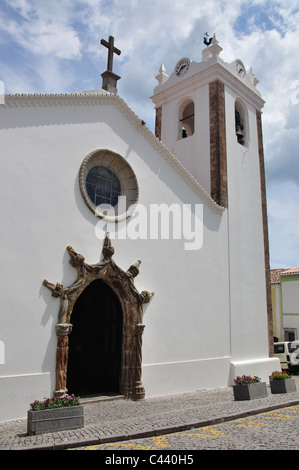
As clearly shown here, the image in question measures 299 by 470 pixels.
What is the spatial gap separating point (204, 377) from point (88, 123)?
873 centimetres

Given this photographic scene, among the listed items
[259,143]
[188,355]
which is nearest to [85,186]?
[188,355]

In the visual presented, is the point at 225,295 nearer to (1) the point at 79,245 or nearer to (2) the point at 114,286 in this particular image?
(2) the point at 114,286

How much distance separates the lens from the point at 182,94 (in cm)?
1816

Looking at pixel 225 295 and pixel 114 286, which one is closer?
pixel 114 286

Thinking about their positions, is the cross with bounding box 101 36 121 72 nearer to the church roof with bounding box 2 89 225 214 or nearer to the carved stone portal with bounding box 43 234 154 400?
the church roof with bounding box 2 89 225 214

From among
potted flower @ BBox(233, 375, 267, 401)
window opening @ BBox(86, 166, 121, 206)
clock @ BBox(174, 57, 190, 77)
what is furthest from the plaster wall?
clock @ BBox(174, 57, 190, 77)

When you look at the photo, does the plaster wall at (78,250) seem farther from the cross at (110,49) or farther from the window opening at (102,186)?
the cross at (110,49)

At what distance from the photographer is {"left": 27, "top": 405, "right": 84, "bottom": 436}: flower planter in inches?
275

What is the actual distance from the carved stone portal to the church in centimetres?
3

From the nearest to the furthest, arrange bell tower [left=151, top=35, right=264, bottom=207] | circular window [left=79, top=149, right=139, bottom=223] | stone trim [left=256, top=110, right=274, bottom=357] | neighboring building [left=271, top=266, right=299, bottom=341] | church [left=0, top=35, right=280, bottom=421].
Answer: church [left=0, top=35, right=280, bottom=421], circular window [left=79, top=149, right=139, bottom=223], bell tower [left=151, top=35, right=264, bottom=207], stone trim [left=256, top=110, right=274, bottom=357], neighboring building [left=271, top=266, right=299, bottom=341]

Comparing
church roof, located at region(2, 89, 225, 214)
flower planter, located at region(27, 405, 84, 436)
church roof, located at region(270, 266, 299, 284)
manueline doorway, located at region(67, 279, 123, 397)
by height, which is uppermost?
church roof, located at region(2, 89, 225, 214)

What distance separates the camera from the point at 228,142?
1645 cm

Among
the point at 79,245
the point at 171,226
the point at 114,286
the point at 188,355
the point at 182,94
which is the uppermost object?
the point at 182,94

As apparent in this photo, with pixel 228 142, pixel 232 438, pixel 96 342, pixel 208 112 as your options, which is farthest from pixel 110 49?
pixel 232 438
